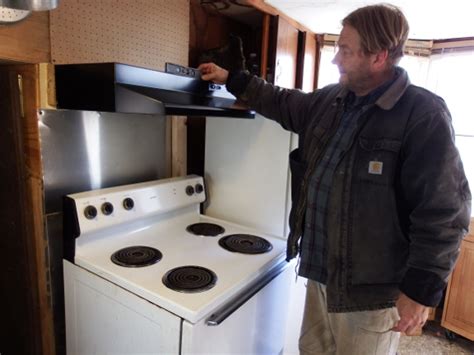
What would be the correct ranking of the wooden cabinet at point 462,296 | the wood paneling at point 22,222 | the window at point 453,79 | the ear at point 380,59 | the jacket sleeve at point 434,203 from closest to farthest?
1. the jacket sleeve at point 434,203
2. the ear at point 380,59
3. the wood paneling at point 22,222
4. the wooden cabinet at point 462,296
5. the window at point 453,79

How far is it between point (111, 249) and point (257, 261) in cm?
59

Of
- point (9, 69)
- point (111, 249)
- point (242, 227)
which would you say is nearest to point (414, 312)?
point (242, 227)

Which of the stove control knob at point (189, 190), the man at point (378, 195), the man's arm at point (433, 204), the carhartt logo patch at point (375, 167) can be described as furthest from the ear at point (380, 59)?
the stove control knob at point (189, 190)

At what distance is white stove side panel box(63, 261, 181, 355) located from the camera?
42.9 inches

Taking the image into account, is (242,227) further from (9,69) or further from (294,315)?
(9,69)

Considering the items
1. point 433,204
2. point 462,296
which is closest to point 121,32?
point 433,204

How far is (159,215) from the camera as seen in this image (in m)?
1.69

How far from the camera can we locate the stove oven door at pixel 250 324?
41.9 inches

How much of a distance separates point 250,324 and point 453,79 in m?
2.11

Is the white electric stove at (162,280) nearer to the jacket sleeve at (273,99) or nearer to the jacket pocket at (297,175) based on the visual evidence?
the jacket pocket at (297,175)

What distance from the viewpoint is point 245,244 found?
1550mm

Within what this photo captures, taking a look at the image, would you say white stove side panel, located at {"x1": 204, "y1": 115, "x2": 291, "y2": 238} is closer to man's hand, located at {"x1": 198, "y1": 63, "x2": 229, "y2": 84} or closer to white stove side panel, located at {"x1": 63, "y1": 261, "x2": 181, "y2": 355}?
man's hand, located at {"x1": 198, "y1": 63, "x2": 229, "y2": 84}

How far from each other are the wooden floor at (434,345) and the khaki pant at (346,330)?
116 cm

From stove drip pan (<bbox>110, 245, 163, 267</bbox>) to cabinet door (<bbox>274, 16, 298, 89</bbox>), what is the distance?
1.00m
